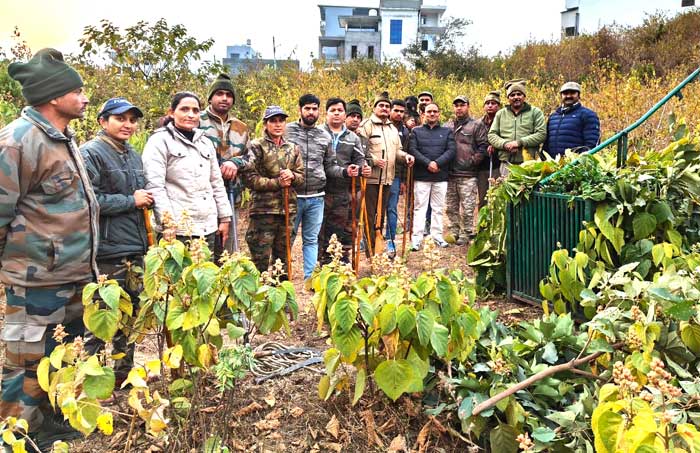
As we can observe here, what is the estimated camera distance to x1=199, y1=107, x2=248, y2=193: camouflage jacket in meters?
4.84

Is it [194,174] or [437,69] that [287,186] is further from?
[437,69]

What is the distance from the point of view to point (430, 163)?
23.2ft

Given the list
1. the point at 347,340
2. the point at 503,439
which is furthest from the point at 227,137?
the point at 503,439

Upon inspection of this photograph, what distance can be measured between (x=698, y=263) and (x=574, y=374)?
125 cm

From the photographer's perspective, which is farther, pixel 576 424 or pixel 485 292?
pixel 485 292

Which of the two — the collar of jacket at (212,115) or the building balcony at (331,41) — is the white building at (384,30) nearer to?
the building balcony at (331,41)

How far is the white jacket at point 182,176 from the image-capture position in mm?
3688

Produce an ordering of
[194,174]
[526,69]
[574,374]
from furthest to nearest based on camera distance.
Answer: [526,69]
[194,174]
[574,374]

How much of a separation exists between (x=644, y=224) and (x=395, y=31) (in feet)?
150

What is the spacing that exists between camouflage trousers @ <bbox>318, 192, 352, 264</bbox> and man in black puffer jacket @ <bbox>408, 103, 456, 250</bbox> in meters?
1.39

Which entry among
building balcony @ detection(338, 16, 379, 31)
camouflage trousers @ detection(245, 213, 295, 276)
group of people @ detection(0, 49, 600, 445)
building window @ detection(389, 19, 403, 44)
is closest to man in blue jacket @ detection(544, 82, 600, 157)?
group of people @ detection(0, 49, 600, 445)

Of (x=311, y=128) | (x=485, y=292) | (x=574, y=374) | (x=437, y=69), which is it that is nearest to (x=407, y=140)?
(x=311, y=128)

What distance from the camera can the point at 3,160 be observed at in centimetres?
262

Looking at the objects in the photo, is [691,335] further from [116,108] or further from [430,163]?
[430,163]
